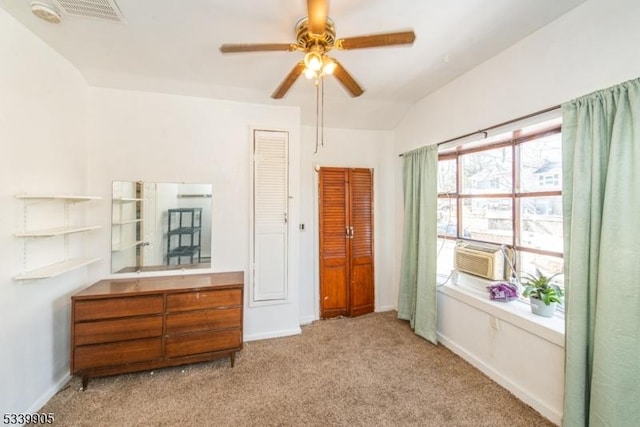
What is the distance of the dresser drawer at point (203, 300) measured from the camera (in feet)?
7.82

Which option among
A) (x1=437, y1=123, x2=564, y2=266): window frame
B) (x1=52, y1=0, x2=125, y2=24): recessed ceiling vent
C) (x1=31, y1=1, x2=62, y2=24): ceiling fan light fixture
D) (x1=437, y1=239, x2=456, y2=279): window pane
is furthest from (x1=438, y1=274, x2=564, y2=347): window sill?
(x1=31, y1=1, x2=62, y2=24): ceiling fan light fixture

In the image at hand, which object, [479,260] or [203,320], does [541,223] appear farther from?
[203,320]

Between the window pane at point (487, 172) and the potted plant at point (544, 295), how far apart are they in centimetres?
85

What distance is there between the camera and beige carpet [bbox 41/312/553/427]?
6.27ft

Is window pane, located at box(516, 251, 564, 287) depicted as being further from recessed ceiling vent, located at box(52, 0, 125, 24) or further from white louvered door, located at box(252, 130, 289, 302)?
recessed ceiling vent, located at box(52, 0, 125, 24)

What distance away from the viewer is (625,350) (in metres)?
1.43

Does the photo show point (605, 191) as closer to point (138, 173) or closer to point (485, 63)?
point (485, 63)

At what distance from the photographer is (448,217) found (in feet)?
10.6

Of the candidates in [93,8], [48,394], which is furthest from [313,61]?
[48,394]

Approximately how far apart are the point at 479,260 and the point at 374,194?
1.59 metres

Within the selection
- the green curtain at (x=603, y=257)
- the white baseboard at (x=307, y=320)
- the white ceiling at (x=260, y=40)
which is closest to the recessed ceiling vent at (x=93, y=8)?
the white ceiling at (x=260, y=40)

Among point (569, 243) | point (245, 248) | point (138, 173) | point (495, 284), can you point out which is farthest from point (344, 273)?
point (138, 173)

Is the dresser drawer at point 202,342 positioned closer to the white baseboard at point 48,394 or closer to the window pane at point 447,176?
the white baseboard at point 48,394

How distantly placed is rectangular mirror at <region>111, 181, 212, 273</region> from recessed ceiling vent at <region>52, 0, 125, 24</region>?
4.81 feet
